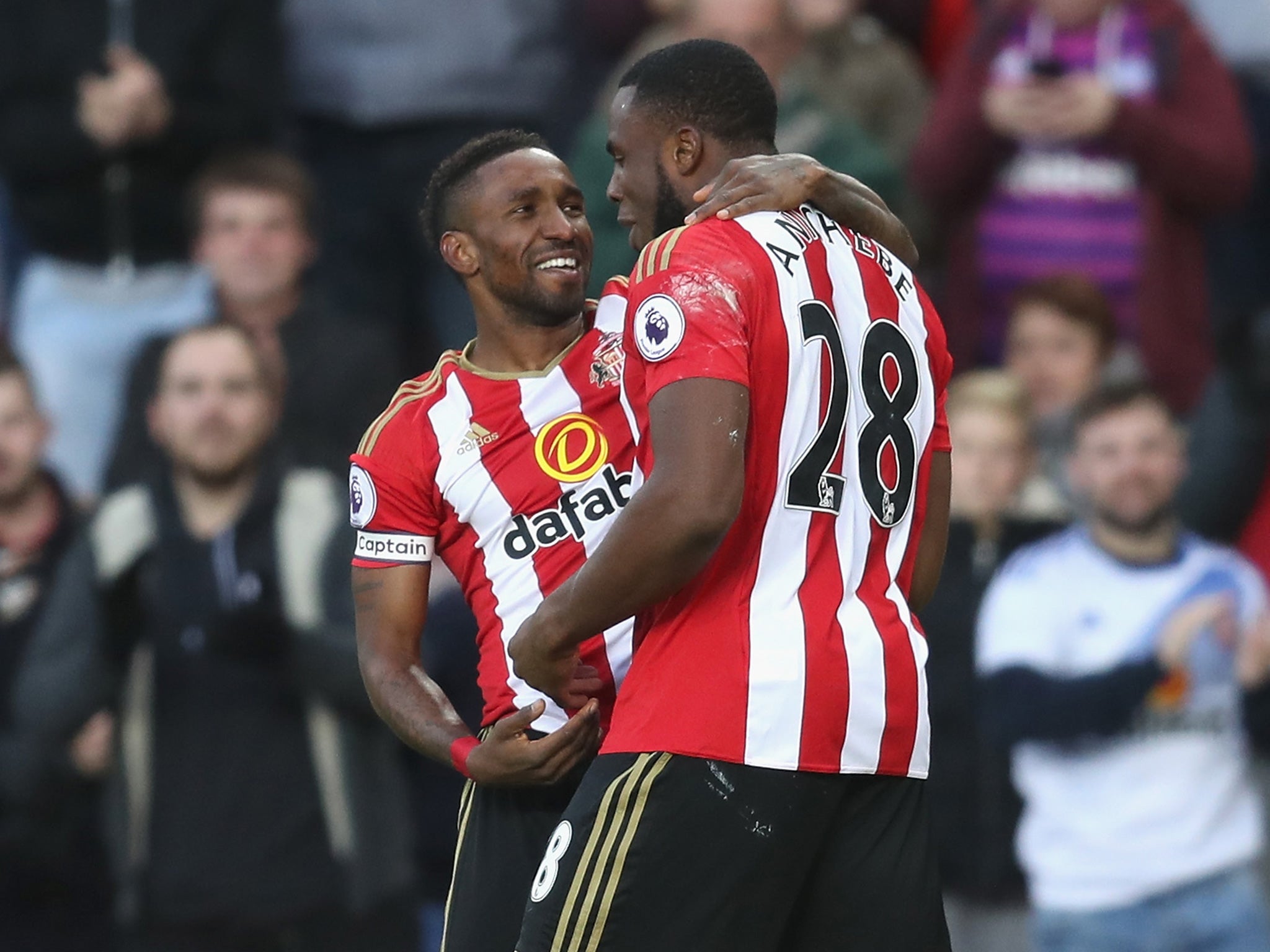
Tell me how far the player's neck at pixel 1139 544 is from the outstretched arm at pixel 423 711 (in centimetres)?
315

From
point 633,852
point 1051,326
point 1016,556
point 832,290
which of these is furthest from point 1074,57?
point 633,852

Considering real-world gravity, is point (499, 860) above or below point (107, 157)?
below

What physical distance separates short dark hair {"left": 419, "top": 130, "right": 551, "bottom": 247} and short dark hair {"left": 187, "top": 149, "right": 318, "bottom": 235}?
374cm

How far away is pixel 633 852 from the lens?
12.1 feet

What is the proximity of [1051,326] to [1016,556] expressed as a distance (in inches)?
45.4

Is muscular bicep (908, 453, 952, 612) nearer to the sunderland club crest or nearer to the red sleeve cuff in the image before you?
the sunderland club crest

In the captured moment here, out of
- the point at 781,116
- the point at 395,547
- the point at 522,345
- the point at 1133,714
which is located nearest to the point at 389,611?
the point at 395,547

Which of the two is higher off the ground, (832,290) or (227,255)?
(832,290)

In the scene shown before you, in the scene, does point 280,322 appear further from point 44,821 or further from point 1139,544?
point 1139,544

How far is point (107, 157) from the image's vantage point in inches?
333

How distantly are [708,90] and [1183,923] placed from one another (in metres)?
3.56

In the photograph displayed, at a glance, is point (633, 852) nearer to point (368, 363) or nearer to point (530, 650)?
point (530, 650)

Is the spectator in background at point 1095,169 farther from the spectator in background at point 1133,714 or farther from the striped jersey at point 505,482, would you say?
the striped jersey at point 505,482

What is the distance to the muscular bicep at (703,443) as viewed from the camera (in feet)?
11.7
